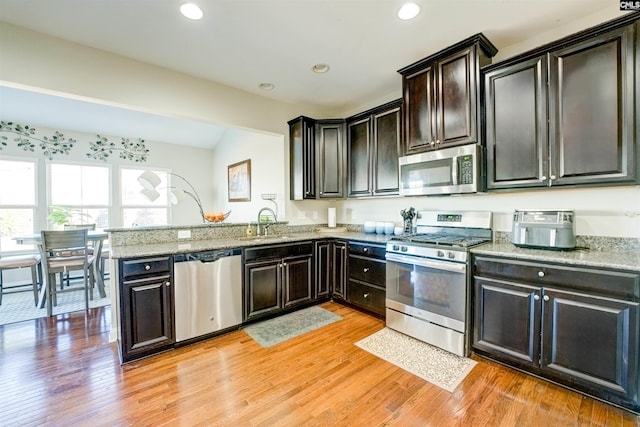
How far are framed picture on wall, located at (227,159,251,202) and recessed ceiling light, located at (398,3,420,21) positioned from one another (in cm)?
393

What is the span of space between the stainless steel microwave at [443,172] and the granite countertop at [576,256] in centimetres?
57

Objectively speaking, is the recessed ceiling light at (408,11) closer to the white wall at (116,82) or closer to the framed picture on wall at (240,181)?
the white wall at (116,82)

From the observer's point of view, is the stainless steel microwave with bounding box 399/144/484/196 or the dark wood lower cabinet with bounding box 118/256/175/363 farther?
the stainless steel microwave with bounding box 399/144/484/196

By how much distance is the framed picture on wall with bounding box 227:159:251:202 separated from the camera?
5.53 meters

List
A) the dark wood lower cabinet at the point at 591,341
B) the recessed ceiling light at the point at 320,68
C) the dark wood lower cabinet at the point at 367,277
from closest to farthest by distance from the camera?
the dark wood lower cabinet at the point at 591,341, the recessed ceiling light at the point at 320,68, the dark wood lower cabinet at the point at 367,277

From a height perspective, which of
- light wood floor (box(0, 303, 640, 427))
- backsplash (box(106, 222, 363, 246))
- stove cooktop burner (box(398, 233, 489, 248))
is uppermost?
backsplash (box(106, 222, 363, 246))

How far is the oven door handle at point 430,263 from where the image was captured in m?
2.37

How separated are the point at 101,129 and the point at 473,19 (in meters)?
6.20

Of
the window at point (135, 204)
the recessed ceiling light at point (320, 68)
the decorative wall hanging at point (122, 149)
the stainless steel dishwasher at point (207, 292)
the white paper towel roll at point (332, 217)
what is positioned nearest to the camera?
the stainless steel dishwasher at point (207, 292)

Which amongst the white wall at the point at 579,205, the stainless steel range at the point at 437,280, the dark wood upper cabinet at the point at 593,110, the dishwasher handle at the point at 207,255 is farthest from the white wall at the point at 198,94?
the dishwasher handle at the point at 207,255

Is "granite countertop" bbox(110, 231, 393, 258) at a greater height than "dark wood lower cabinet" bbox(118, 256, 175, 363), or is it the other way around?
"granite countertop" bbox(110, 231, 393, 258)

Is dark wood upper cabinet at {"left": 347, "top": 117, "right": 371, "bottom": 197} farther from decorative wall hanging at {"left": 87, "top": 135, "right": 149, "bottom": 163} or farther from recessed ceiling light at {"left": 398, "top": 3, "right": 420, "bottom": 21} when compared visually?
A: decorative wall hanging at {"left": 87, "top": 135, "right": 149, "bottom": 163}

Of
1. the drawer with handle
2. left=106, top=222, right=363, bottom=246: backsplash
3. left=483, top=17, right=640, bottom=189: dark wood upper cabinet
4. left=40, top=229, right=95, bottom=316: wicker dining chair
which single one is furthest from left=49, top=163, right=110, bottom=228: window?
left=483, top=17, right=640, bottom=189: dark wood upper cabinet

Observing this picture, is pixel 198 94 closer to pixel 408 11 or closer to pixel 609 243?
pixel 408 11
